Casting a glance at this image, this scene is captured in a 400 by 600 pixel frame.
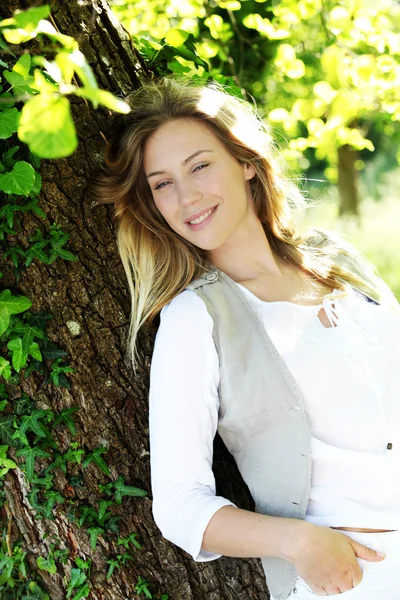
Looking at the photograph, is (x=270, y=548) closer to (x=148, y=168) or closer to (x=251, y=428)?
(x=251, y=428)

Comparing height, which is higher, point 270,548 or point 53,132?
point 53,132

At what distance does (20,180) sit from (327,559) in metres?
1.30

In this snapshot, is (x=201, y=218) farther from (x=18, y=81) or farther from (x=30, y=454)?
(x=30, y=454)

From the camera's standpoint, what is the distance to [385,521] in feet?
6.53

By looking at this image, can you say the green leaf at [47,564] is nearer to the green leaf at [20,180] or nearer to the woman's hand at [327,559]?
the woman's hand at [327,559]

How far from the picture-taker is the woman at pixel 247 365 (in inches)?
74.8

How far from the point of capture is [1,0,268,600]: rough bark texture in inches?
81.8

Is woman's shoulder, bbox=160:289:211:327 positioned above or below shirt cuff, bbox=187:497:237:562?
above

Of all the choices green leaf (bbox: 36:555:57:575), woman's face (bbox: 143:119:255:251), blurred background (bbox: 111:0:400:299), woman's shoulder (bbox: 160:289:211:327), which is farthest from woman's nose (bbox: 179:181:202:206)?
green leaf (bbox: 36:555:57:575)

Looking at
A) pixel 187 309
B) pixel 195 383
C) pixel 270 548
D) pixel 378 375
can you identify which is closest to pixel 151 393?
pixel 195 383

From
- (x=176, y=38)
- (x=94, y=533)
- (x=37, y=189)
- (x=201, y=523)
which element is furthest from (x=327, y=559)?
(x=176, y=38)

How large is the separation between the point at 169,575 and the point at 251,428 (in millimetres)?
559

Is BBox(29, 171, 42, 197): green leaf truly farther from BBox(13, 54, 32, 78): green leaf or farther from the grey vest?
the grey vest

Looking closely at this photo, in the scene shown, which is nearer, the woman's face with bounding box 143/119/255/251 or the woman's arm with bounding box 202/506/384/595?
the woman's arm with bounding box 202/506/384/595
